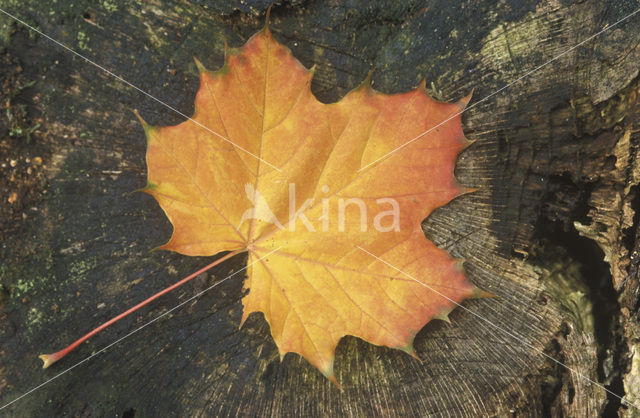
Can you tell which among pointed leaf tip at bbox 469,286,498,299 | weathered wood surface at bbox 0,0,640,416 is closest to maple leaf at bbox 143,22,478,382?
pointed leaf tip at bbox 469,286,498,299

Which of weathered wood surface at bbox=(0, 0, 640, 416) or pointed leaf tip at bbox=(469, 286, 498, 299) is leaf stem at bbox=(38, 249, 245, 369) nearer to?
weathered wood surface at bbox=(0, 0, 640, 416)

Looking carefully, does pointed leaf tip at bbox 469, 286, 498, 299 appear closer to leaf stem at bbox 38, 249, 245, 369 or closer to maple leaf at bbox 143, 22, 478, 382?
maple leaf at bbox 143, 22, 478, 382

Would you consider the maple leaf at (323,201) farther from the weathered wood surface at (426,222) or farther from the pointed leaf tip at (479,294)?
the weathered wood surface at (426,222)

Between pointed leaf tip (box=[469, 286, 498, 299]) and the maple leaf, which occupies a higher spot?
the maple leaf

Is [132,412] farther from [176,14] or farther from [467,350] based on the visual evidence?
[176,14]

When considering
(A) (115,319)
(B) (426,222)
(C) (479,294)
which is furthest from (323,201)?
(A) (115,319)
